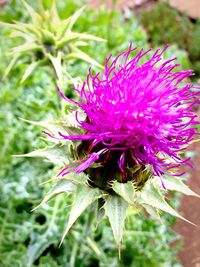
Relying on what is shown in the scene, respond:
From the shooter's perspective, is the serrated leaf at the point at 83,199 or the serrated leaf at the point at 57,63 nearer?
the serrated leaf at the point at 83,199

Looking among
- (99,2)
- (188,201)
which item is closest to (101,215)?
(188,201)

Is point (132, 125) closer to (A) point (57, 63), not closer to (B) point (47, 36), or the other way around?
(A) point (57, 63)

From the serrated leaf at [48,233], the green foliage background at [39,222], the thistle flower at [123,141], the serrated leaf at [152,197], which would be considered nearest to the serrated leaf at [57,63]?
the thistle flower at [123,141]

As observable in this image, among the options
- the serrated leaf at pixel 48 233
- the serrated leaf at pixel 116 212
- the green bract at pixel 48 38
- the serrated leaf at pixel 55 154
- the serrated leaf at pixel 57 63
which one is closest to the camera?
the serrated leaf at pixel 116 212

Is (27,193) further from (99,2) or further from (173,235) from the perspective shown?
(99,2)

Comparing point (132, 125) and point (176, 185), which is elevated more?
point (132, 125)

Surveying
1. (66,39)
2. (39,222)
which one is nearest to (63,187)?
(66,39)

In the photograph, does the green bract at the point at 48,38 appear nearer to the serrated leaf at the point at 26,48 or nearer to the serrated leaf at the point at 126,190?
the serrated leaf at the point at 26,48
